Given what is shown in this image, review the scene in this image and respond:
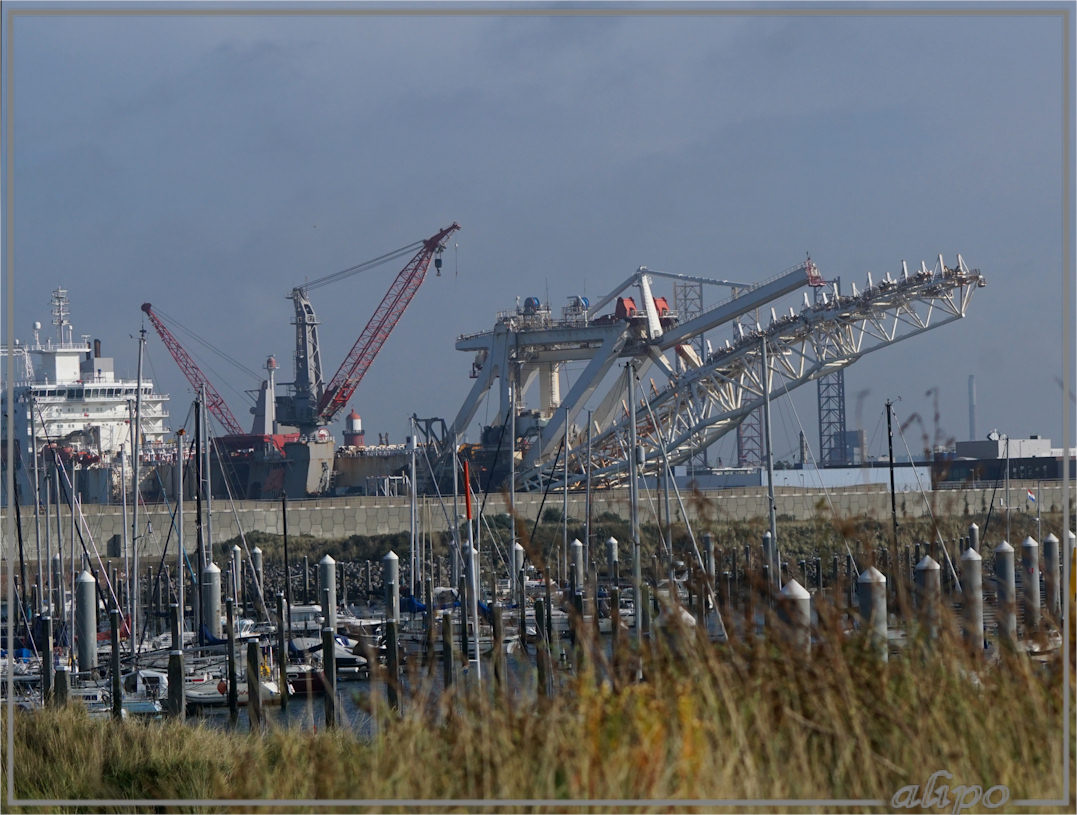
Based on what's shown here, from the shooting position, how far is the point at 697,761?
5090 millimetres

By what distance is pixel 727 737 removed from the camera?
5.44 m

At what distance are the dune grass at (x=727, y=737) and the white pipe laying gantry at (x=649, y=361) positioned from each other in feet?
88.4

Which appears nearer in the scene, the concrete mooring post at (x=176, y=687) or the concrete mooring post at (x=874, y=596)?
the concrete mooring post at (x=874, y=596)

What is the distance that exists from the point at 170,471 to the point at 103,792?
153 feet

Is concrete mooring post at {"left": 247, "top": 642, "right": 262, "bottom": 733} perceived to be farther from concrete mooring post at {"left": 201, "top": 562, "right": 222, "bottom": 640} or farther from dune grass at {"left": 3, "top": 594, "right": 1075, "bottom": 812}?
concrete mooring post at {"left": 201, "top": 562, "right": 222, "bottom": 640}

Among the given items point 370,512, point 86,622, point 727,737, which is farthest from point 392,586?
point 727,737

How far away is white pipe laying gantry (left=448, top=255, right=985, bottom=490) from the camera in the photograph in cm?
3488

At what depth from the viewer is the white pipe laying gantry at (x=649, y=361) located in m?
34.9

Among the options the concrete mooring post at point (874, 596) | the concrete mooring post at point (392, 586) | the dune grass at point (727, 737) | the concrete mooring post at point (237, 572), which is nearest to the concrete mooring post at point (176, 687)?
the concrete mooring post at point (392, 586)

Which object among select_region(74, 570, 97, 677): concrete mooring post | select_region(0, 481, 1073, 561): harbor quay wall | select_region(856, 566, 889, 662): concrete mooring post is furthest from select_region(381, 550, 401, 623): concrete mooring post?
select_region(856, 566, 889, 662): concrete mooring post

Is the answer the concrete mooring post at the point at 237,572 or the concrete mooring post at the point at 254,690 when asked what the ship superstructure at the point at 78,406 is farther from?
the concrete mooring post at the point at 254,690

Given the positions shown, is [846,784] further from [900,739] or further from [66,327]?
[66,327]

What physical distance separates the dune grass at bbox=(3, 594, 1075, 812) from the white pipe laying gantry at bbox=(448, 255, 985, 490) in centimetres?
2694

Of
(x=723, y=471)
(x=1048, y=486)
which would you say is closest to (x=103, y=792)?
(x=1048, y=486)
